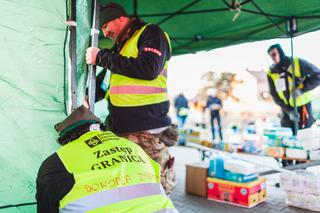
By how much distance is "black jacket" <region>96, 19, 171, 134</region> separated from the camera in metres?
1.79

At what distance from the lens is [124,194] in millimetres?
1200

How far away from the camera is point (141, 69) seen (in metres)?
1.79

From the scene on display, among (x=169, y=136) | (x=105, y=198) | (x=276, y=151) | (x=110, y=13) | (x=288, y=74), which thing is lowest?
(x=276, y=151)

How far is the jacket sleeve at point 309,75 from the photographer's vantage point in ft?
13.1

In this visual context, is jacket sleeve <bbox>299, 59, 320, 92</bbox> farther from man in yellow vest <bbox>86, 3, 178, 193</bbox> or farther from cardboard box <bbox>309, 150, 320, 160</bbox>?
man in yellow vest <bbox>86, 3, 178, 193</bbox>

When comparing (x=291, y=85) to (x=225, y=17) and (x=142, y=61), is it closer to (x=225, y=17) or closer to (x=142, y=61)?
(x=225, y=17)

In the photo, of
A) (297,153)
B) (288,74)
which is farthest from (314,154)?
(288,74)

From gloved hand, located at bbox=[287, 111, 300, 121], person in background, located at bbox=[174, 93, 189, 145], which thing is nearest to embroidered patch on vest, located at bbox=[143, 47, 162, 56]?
gloved hand, located at bbox=[287, 111, 300, 121]

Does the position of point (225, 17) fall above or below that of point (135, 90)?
above

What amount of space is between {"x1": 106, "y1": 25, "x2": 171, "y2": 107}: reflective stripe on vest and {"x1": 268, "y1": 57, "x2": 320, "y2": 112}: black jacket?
2.86 m

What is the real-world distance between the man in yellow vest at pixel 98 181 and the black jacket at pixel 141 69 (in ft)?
1.88

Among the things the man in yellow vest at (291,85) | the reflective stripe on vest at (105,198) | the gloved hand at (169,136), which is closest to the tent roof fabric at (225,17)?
the man in yellow vest at (291,85)

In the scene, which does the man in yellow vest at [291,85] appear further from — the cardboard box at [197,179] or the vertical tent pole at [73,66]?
the vertical tent pole at [73,66]

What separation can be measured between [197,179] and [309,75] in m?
2.15
